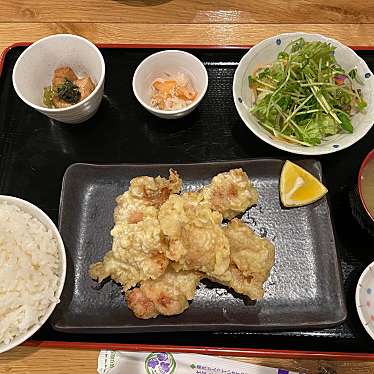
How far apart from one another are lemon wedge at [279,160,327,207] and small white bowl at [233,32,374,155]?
10cm

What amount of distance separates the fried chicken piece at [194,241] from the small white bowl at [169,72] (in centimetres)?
58

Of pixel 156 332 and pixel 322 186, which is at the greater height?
pixel 322 186

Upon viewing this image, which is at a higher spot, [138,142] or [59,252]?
[138,142]

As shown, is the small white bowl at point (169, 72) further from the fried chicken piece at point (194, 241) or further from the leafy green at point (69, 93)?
the fried chicken piece at point (194, 241)

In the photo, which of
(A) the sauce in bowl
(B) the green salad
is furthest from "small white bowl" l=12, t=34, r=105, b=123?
(A) the sauce in bowl

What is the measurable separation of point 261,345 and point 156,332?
0.49 m

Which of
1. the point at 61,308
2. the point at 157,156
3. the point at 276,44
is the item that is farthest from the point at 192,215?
the point at 276,44

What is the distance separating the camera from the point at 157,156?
8.29 ft

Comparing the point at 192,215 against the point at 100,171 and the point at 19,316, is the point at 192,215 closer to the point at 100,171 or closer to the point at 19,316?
the point at 100,171

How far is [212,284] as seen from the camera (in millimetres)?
2232

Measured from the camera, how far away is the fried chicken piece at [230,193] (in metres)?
2.25

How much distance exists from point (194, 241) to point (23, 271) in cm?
76

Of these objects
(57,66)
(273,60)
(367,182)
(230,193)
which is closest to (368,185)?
(367,182)

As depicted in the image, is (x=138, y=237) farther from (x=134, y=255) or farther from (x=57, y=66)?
(x=57, y=66)
